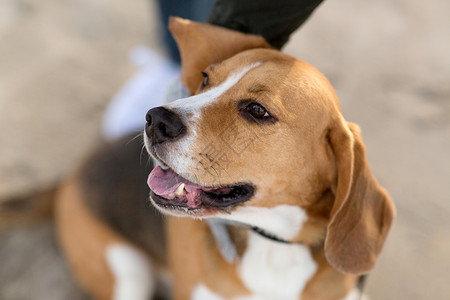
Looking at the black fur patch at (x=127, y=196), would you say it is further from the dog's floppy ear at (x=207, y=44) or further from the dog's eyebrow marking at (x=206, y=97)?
the dog's eyebrow marking at (x=206, y=97)

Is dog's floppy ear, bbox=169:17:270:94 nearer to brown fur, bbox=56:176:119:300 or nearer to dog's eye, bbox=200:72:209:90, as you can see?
dog's eye, bbox=200:72:209:90

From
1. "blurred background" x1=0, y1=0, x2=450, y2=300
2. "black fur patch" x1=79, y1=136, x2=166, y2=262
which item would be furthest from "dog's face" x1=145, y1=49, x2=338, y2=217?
"blurred background" x1=0, y1=0, x2=450, y2=300

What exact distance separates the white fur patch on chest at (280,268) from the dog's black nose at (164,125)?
71 centimetres

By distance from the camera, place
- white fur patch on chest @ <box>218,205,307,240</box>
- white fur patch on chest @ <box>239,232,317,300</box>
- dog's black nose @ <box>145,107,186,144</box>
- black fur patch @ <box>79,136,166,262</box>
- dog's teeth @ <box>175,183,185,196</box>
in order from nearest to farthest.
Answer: dog's black nose @ <box>145,107,186,144</box>, dog's teeth @ <box>175,183,185,196</box>, white fur patch on chest @ <box>218,205,307,240</box>, white fur patch on chest @ <box>239,232,317,300</box>, black fur patch @ <box>79,136,166,262</box>

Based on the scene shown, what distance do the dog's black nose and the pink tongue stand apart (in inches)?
8.0

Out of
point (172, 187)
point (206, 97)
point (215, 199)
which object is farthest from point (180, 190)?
point (206, 97)

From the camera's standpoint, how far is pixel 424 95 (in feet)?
15.3

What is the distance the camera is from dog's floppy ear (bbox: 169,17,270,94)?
7.45ft

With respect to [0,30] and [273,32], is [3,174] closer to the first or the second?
[0,30]

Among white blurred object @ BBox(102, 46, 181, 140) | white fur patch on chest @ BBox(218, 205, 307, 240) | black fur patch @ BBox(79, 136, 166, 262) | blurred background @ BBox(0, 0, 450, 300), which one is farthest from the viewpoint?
white blurred object @ BBox(102, 46, 181, 140)

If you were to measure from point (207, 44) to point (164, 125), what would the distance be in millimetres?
606

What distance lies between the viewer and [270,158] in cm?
193

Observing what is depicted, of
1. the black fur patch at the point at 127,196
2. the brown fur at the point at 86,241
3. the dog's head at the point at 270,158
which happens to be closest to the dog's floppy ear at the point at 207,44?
the dog's head at the point at 270,158

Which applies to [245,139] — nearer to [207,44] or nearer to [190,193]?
[190,193]
